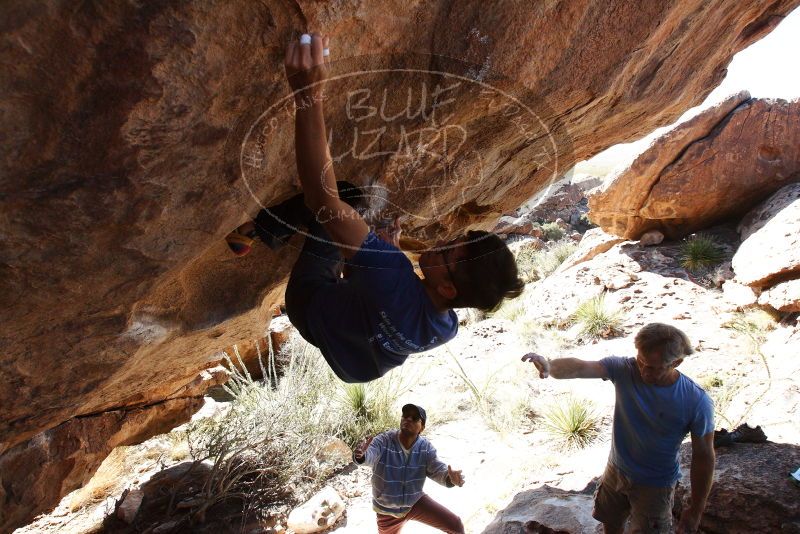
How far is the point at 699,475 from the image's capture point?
2746mm

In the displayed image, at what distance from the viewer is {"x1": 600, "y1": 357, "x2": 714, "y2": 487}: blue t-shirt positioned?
2.74m

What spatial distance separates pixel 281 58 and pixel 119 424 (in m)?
3.62

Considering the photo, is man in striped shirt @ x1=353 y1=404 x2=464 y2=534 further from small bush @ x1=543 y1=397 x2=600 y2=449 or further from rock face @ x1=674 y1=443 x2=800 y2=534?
small bush @ x1=543 y1=397 x2=600 y2=449

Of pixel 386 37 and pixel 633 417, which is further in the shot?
pixel 633 417

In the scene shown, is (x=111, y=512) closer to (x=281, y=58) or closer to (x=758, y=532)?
(x=281, y=58)

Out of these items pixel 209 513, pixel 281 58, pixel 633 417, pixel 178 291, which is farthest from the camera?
pixel 209 513

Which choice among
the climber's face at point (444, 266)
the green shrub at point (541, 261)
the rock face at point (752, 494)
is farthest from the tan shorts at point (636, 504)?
the green shrub at point (541, 261)

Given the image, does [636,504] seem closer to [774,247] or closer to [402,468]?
[402,468]

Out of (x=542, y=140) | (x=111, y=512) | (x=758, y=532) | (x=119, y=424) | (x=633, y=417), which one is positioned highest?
(x=542, y=140)

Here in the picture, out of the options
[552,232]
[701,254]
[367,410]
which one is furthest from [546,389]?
[552,232]

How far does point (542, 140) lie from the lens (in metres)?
3.00

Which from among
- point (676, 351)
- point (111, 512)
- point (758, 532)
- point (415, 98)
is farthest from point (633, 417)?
point (111, 512)

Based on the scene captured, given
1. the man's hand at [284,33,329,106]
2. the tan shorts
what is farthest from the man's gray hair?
the man's hand at [284,33,329,106]

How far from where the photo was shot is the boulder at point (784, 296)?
679 centimetres
